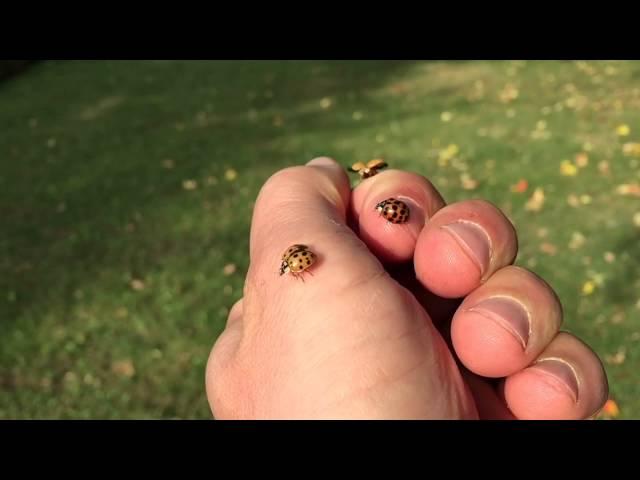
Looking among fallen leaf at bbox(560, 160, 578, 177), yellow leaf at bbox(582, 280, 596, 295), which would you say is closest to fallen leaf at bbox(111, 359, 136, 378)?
yellow leaf at bbox(582, 280, 596, 295)

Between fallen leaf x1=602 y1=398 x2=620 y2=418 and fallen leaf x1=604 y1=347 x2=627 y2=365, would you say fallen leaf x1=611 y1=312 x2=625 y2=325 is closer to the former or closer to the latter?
fallen leaf x1=604 y1=347 x2=627 y2=365

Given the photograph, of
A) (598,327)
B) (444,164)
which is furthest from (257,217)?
(444,164)

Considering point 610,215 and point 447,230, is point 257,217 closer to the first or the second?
point 447,230

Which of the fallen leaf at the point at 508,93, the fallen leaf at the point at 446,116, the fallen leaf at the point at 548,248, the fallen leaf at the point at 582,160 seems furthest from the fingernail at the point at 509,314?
the fallen leaf at the point at 508,93

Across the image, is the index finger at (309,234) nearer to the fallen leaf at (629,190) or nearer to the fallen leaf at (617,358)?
the fallen leaf at (617,358)

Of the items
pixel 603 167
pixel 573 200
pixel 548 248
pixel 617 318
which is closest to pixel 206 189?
pixel 548 248
